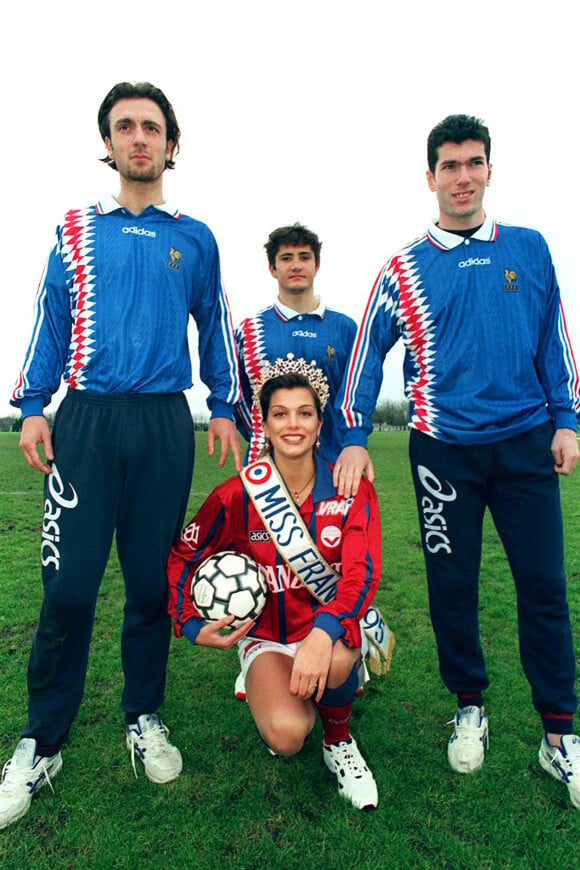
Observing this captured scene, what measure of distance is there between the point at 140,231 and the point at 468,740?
3333 millimetres

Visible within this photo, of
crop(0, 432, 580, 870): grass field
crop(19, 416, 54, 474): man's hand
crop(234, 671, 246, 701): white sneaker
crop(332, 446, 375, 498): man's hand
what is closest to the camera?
crop(0, 432, 580, 870): grass field

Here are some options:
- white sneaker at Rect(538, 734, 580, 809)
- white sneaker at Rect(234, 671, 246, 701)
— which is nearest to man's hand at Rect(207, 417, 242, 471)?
white sneaker at Rect(234, 671, 246, 701)

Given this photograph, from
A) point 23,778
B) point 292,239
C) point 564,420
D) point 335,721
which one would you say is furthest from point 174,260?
point 23,778

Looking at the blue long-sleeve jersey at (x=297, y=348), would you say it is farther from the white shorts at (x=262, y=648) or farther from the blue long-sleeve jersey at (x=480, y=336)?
the white shorts at (x=262, y=648)

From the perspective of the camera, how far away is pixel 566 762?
3.29 metres

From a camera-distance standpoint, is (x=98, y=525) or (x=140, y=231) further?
(x=140, y=231)

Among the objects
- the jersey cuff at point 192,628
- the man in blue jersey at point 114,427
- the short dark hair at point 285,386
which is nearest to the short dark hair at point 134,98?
the man in blue jersey at point 114,427

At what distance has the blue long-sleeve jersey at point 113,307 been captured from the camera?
3.22 metres

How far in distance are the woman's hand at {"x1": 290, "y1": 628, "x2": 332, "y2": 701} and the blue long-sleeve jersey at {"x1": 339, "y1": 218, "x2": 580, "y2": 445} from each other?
1.18 metres

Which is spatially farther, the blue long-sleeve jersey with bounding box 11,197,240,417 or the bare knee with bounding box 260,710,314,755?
the blue long-sleeve jersey with bounding box 11,197,240,417

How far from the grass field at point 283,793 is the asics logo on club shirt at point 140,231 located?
9.50 ft

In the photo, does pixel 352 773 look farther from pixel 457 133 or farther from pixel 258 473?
pixel 457 133

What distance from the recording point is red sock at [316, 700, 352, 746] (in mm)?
3303

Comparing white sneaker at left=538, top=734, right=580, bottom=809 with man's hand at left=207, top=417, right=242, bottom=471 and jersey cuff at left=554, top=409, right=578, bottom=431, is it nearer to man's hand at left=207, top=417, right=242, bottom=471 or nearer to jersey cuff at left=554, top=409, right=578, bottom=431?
jersey cuff at left=554, top=409, right=578, bottom=431
